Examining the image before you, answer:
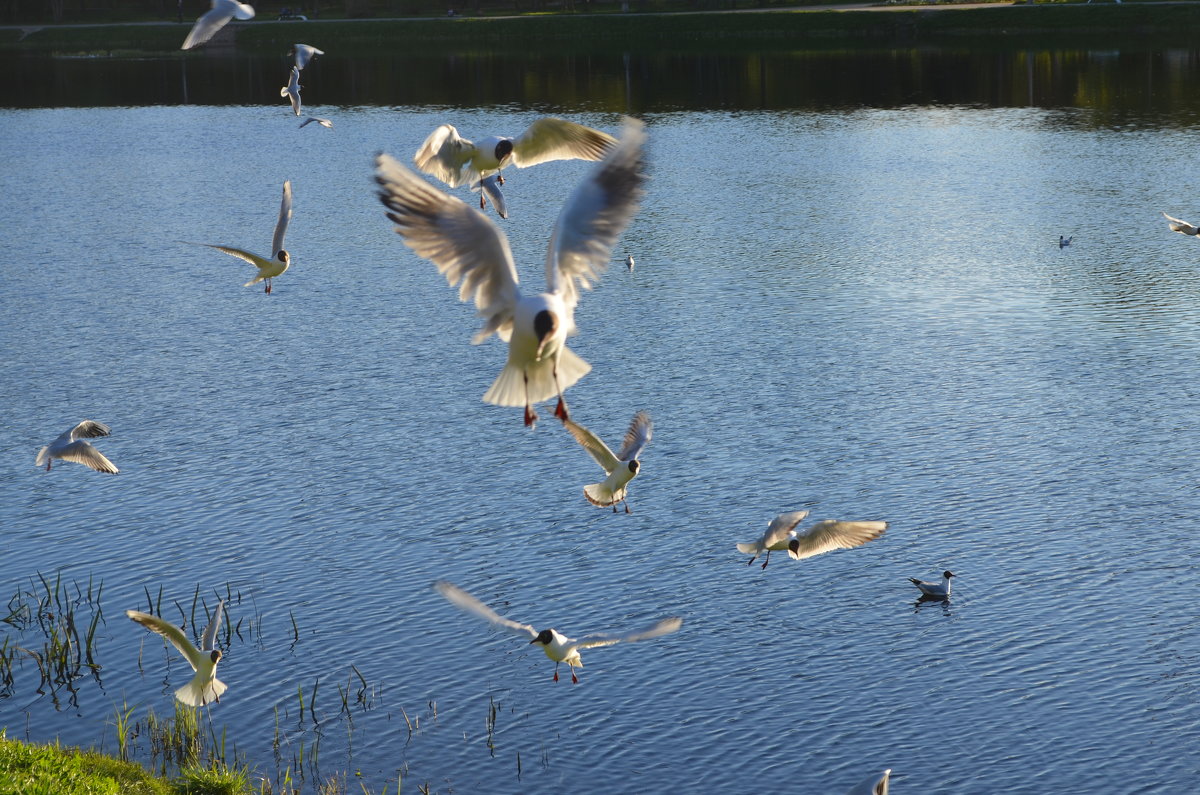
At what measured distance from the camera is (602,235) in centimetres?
1251

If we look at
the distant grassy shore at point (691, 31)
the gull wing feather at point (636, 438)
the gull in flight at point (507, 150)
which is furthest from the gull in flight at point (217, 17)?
the distant grassy shore at point (691, 31)

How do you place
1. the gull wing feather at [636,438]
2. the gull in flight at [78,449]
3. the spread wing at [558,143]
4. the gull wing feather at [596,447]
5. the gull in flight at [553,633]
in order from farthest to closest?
the gull in flight at [78,449] < the gull wing feather at [636,438] < the spread wing at [558,143] < the gull wing feather at [596,447] < the gull in flight at [553,633]

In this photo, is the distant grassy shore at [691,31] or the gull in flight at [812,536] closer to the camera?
the gull in flight at [812,536]

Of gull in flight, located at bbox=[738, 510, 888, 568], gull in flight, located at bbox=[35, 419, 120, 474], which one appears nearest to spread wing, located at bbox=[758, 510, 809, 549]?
gull in flight, located at bbox=[738, 510, 888, 568]

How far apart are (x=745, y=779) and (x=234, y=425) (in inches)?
571

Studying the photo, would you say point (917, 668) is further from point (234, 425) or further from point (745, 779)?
point (234, 425)

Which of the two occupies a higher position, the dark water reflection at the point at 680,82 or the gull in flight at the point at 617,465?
the dark water reflection at the point at 680,82

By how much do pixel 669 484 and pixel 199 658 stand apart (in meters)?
10.4

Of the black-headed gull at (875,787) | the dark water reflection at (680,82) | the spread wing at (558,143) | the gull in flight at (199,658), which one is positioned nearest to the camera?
the black-headed gull at (875,787)

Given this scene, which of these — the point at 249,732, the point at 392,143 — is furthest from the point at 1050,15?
the point at 249,732

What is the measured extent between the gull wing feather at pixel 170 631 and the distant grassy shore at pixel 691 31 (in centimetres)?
7175

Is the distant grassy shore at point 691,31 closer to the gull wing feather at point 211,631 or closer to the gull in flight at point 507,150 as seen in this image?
the gull in flight at point 507,150

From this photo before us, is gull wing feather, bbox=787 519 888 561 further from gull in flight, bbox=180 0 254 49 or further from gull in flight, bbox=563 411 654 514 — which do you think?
gull in flight, bbox=180 0 254 49

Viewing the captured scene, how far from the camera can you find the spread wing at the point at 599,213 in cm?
1243
